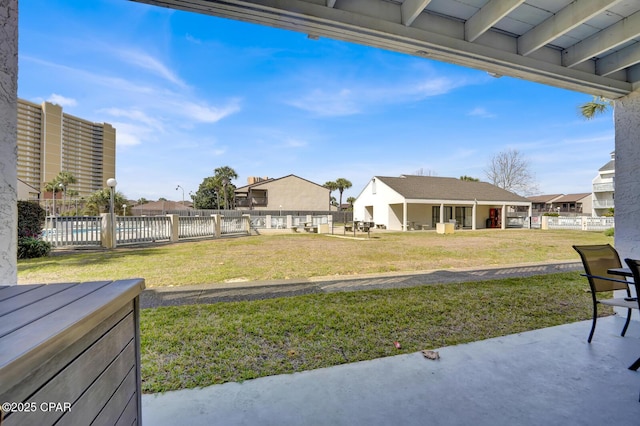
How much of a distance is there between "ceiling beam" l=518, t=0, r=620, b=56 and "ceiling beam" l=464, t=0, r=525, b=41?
2.28ft

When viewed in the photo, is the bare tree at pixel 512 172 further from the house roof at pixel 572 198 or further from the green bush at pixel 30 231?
the green bush at pixel 30 231

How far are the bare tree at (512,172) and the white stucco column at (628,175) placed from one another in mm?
39883

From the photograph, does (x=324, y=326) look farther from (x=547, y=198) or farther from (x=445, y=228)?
(x=547, y=198)

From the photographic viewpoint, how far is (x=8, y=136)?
169 cm

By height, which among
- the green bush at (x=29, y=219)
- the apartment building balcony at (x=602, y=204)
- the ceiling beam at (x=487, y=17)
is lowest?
the green bush at (x=29, y=219)

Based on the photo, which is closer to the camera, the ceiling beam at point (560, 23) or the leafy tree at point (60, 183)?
the ceiling beam at point (560, 23)

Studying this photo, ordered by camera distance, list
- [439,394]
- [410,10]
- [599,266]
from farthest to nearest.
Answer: [599,266]
[410,10]
[439,394]

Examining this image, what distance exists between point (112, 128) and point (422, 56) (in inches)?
3071

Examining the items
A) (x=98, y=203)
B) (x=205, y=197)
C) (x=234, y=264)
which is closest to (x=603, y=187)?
(x=234, y=264)

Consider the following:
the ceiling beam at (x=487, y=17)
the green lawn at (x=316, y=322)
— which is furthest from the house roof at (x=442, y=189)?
the ceiling beam at (x=487, y=17)

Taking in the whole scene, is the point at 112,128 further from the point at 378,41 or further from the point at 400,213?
the point at 378,41

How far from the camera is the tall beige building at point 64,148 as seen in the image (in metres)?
37.1

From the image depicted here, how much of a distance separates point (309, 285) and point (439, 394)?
3.71 metres

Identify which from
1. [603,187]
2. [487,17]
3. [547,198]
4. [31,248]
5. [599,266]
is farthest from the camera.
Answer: [547,198]
